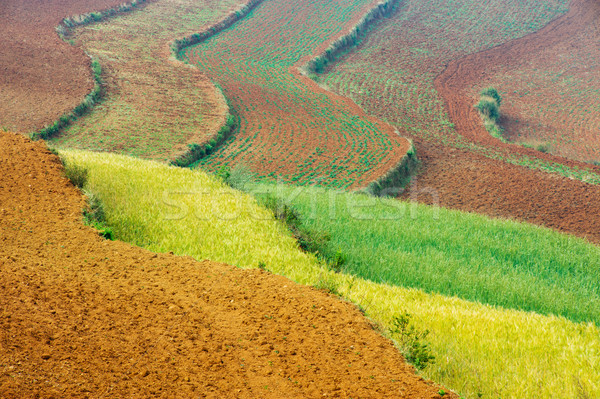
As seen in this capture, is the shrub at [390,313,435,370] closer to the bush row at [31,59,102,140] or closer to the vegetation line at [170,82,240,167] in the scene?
the vegetation line at [170,82,240,167]

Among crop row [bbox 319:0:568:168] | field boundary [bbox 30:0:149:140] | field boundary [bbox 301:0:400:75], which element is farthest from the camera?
field boundary [bbox 301:0:400:75]

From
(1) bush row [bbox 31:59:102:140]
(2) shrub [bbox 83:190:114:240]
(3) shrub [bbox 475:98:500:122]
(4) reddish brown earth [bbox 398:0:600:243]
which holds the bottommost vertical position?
(1) bush row [bbox 31:59:102:140]

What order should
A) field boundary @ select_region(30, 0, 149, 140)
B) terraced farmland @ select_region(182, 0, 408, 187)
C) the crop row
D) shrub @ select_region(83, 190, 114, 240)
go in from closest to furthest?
shrub @ select_region(83, 190, 114, 240) < field boundary @ select_region(30, 0, 149, 140) < terraced farmland @ select_region(182, 0, 408, 187) < the crop row

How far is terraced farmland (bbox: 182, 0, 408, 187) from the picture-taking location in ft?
69.9

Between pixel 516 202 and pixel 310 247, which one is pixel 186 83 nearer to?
pixel 516 202

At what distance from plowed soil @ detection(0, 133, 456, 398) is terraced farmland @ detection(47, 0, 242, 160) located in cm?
1368

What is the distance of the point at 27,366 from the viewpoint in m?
4.23

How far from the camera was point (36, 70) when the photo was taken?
2691cm

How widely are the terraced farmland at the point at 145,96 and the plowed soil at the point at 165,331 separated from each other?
13.7 meters

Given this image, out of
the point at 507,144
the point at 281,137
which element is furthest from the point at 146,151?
the point at 507,144

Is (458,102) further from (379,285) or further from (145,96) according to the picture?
(379,285)

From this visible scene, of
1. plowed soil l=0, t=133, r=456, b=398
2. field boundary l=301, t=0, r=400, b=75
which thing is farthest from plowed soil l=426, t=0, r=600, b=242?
plowed soil l=0, t=133, r=456, b=398

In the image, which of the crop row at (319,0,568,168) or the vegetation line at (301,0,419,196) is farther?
the crop row at (319,0,568,168)

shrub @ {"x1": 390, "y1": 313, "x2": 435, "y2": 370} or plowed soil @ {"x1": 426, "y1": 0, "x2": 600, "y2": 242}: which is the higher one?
shrub @ {"x1": 390, "y1": 313, "x2": 435, "y2": 370}
